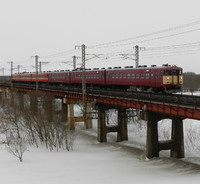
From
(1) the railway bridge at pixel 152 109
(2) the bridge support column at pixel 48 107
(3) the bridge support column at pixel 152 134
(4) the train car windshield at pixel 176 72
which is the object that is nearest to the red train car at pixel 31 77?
(2) the bridge support column at pixel 48 107

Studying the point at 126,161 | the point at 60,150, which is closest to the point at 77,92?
the point at 60,150

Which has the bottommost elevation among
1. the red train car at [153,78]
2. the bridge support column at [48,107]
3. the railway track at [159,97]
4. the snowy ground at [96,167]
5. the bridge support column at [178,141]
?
the snowy ground at [96,167]

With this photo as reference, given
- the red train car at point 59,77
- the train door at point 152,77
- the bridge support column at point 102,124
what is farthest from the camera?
the red train car at point 59,77

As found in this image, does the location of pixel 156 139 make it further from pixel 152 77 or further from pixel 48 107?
pixel 48 107

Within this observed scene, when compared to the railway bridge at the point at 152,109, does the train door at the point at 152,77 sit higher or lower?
higher

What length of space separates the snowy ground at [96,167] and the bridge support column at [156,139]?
38.0 inches

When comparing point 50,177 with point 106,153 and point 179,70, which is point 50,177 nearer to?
point 106,153

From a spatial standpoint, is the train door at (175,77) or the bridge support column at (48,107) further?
the bridge support column at (48,107)

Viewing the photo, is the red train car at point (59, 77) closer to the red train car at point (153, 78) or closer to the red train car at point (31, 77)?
the red train car at point (31, 77)

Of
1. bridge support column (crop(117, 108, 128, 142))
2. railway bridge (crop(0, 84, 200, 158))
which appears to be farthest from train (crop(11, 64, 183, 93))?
railway bridge (crop(0, 84, 200, 158))

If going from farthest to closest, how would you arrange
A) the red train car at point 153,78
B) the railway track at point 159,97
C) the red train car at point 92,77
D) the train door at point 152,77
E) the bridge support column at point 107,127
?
the red train car at point 92,77
the bridge support column at point 107,127
the train door at point 152,77
the red train car at point 153,78
the railway track at point 159,97

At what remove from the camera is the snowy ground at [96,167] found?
23797mm

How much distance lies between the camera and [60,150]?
117 ft

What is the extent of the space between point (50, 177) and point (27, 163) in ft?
18.2
